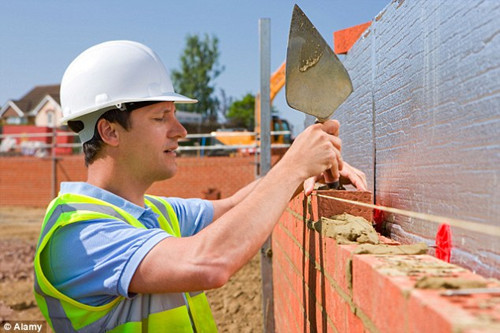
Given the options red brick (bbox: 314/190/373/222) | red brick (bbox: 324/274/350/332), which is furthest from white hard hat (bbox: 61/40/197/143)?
red brick (bbox: 324/274/350/332)

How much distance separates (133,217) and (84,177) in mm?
17011

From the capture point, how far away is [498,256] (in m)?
1.19

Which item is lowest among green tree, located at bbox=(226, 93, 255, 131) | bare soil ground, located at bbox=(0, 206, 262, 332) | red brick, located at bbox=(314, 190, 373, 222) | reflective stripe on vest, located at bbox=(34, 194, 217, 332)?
bare soil ground, located at bbox=(0, 206, 262, 332)

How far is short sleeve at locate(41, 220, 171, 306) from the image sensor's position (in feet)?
5.53

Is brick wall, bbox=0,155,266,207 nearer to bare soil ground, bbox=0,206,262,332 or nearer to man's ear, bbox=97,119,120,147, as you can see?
bare soil ground, bbox=0,206,262,332

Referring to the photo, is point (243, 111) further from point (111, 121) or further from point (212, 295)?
point (111, 121)

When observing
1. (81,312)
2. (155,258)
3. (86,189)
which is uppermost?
(86,189)

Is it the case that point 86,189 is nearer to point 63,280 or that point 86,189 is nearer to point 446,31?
point 63,280

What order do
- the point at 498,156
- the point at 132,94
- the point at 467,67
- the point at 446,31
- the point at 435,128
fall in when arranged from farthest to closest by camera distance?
the point at 132,94, the point at 435,128, the point at 446,31, the point at 467,67, the point at 498,156

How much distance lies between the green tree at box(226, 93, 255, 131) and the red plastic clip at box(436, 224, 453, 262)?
47.9m

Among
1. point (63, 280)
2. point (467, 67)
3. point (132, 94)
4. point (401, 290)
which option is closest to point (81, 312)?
point (63, 280)

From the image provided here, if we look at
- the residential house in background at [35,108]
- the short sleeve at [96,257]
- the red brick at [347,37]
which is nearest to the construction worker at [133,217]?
the short sleeve at [96,257]

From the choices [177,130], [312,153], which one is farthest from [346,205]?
[177,130]

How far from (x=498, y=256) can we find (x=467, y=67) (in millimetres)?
536
